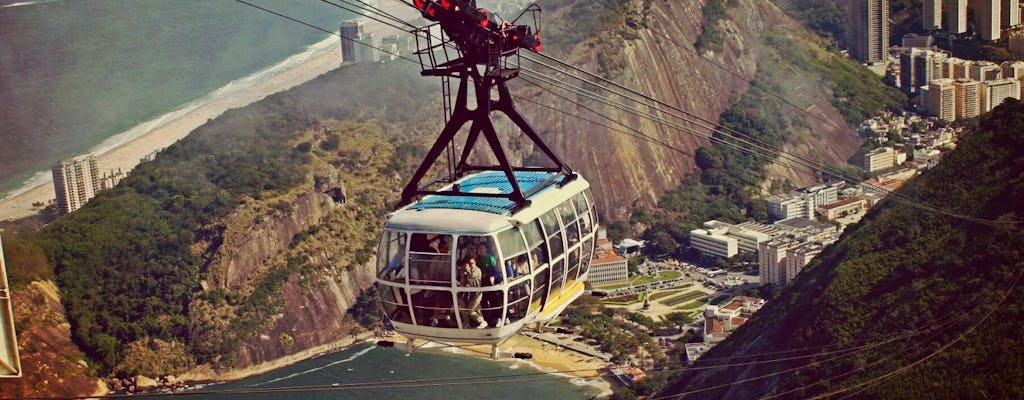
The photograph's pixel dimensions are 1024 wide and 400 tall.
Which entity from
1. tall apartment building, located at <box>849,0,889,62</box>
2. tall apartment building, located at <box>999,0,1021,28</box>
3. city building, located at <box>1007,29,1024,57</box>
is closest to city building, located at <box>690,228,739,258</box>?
tall apartment building, located at <box>849,0,889,62</box>

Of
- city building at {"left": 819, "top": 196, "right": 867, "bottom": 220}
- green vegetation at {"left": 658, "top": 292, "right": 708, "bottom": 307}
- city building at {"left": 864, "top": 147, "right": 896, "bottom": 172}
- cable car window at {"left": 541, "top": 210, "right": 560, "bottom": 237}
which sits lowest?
green vegetation at {"left": 658, "top": 292, "right": 708, "bottom": 307}

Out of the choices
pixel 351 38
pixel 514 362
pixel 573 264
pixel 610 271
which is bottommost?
pixel 514 362

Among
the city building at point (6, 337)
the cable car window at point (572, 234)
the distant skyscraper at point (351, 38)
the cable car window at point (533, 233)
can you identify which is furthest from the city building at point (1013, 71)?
the city building at point (6, 337)

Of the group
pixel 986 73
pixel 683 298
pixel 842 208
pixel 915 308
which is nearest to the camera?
pixel 915 308

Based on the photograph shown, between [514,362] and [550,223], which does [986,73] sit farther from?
[550,223]

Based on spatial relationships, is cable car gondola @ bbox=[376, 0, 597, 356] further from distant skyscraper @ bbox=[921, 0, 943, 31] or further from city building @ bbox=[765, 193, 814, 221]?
distant skyscraper @ bbox=[921, 0, 943, 31]

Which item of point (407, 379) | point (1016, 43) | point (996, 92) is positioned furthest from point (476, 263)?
point (1016, 43)

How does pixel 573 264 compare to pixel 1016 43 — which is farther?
pixel 1016 43
